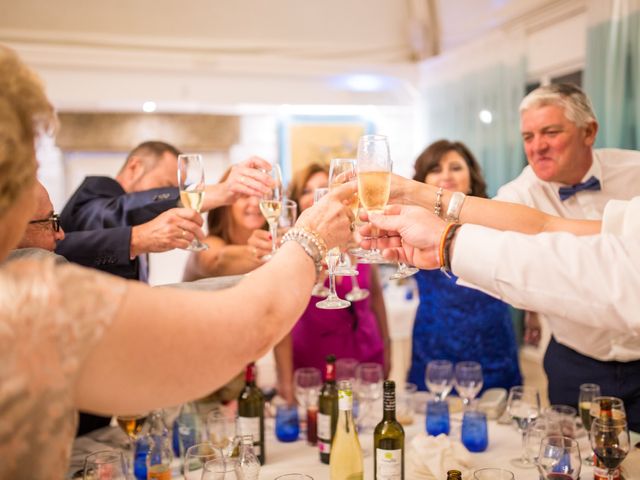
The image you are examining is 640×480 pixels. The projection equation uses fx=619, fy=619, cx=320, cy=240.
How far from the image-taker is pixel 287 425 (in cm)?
203

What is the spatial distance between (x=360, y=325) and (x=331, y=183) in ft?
5.48

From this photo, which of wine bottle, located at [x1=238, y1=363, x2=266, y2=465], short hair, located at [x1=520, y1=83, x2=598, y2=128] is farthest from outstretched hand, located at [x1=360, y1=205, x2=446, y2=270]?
short hair, located at [x1=520, y1=83, x2=598, y2=128]

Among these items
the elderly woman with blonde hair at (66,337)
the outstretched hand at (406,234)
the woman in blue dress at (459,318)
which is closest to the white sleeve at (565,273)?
the outstretched hand at (406,234)

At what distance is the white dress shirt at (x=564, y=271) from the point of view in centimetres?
118

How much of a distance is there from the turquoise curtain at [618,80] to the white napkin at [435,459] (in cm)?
254

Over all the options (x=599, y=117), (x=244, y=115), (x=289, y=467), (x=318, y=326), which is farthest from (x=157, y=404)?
(x=244, y=115)

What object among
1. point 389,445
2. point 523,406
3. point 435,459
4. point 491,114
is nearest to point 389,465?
point 389,445

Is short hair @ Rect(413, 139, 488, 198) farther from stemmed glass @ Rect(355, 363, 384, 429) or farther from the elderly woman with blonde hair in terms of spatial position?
the elderly woman with blonde hair

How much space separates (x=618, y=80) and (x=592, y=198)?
5.79ft

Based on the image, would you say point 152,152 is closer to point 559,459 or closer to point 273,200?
point 273,200

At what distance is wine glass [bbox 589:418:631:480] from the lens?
4.90ft

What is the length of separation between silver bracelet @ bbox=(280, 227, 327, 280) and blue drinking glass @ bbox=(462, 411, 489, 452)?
3.14 ft

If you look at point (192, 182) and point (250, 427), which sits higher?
point (192, 182)

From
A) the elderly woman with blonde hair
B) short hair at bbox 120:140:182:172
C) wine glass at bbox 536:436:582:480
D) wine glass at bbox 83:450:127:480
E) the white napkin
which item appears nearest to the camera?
the elderly woman with blonde hair
